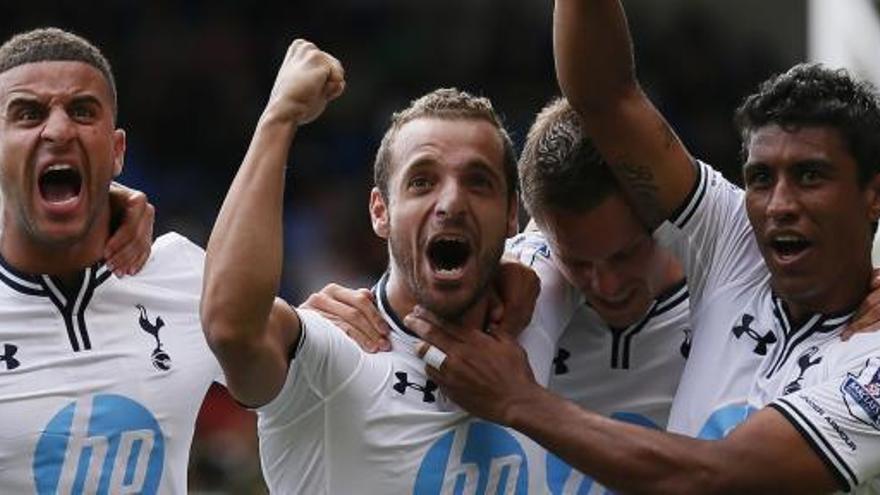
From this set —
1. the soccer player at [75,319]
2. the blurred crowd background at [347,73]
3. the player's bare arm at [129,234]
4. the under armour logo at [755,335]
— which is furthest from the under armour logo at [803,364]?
the blurred crowd background at [347,73]

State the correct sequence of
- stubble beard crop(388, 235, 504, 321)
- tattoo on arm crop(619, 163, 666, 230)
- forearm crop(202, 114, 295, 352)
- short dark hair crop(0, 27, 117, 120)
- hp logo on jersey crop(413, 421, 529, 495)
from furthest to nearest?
short dark hair crop(0, 27, 117, 120)
tattoo on arm crop(619, 163, 666, 230)
stubble beard crop(388, 235, 504, 321)
hp logo on jersey crop(413, 421, 529, 495)
forearm crop(202, 114, 295, 352)

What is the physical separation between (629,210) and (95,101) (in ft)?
4.53

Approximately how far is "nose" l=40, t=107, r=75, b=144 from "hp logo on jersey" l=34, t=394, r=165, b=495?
0.65 m

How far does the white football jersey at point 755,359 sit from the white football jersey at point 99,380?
1252mm

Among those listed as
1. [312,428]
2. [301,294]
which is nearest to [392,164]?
[312,428]

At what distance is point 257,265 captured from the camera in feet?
14.1

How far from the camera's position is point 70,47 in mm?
4973

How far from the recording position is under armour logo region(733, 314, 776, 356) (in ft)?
15.7

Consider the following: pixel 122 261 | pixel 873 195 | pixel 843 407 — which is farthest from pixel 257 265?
pixel 873 195

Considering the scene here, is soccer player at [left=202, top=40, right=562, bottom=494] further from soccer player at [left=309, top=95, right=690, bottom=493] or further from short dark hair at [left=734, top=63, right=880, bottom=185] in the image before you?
short dark hair at [left=734, top=63, right=880, bottom=185]

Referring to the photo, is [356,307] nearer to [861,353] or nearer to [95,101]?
[95,101]

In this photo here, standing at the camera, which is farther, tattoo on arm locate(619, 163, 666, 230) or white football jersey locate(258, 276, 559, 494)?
tattoo on arm locate(619, 163, 666, 230)

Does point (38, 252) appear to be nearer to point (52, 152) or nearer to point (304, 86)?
point (52, 152)

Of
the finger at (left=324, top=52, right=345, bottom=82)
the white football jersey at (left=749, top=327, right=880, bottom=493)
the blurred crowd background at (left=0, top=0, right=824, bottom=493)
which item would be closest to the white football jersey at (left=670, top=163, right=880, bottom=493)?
the white football jersey at (left=749, top=327, right=880, bottom=493)
